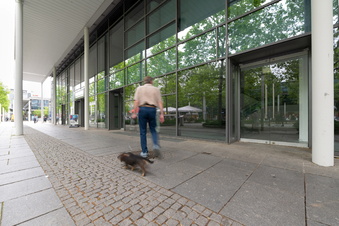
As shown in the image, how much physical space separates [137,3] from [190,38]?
5242 mm

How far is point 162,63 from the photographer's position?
7992mm

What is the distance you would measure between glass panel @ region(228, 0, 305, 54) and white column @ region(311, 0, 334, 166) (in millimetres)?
1202

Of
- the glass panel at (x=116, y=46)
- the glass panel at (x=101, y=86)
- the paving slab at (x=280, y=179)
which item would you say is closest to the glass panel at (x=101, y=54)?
the glass panel at (x=101, y=86)

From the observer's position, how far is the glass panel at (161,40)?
7.61 meters

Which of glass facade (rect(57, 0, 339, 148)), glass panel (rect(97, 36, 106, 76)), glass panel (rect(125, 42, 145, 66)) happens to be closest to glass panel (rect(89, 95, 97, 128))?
glass panel (rect(97, 36, 106, 76))

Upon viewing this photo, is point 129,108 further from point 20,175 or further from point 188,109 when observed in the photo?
point 20,175

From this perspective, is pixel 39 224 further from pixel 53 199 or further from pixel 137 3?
pixel 137 3

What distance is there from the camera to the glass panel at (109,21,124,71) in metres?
11.0

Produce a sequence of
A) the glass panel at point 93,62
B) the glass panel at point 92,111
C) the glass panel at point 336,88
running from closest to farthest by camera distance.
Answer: the glass panel at point 336,88
the glass panel at point 92,111
the glass panel at point 93,62

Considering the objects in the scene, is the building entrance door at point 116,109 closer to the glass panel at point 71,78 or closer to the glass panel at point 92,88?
the glass panel at point 92,88

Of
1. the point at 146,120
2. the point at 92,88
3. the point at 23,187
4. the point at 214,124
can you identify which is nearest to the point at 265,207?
the point at 146,120

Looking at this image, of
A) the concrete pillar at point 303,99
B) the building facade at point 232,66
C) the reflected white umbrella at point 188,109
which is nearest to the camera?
the building facade at point 232,66

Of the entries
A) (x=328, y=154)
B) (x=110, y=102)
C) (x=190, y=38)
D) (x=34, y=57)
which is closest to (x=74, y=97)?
(x=34, y=57)

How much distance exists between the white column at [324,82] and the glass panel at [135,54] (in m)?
7.70
